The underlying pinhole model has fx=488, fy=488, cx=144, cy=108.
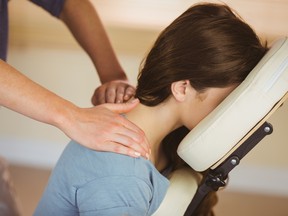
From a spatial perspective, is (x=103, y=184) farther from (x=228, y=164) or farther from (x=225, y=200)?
(x=225, y=200)

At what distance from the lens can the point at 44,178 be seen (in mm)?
2186

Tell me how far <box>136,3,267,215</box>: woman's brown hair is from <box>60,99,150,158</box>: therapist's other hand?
179mm

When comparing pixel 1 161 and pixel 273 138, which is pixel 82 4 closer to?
pixel 1 161

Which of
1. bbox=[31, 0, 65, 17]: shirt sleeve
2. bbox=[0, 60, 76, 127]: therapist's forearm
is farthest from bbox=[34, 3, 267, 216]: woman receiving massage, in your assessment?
bbox=[31, 0, 65, 17]: shirt sleeve

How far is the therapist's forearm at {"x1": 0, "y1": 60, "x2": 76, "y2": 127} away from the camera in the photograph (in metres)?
0.94

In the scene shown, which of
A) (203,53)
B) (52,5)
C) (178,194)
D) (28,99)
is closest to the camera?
(28,99)

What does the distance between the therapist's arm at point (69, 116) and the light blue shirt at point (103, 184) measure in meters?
0.04

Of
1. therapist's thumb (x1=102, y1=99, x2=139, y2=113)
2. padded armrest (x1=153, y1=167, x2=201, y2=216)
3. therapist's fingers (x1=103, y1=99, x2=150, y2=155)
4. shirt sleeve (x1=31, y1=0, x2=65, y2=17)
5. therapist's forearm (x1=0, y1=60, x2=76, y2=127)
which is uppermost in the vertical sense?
shirt sleeve (x1=31, y1=0, x2=65, y2=17)

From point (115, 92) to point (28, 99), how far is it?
370 millimetres

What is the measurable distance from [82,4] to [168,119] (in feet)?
1.55

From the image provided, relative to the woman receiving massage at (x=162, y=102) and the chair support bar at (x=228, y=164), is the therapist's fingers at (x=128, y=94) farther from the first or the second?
the chair support bar at (x=228, y=164)

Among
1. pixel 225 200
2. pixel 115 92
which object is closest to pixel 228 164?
pixel 115 92

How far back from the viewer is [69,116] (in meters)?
0.96

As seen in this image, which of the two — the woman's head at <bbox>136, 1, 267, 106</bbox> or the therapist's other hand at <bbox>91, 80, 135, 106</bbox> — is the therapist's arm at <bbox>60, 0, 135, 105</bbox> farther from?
the woman's head at <bbox>136, 1, 267, 106</bbox>
